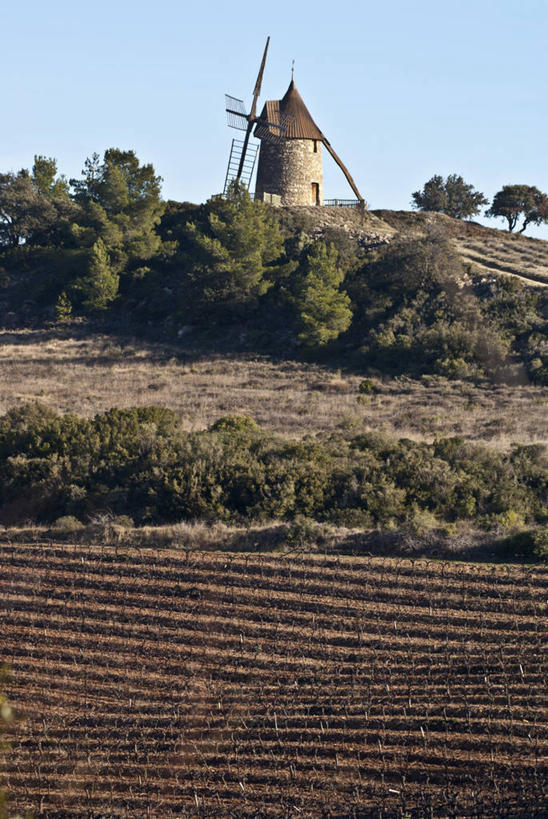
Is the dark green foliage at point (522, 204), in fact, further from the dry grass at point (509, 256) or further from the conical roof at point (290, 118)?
the conical roof at point (290, 118)

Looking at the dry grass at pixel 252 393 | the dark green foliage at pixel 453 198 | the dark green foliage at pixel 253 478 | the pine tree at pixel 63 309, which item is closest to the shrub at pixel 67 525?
the dark green foliage at pixel 253 478

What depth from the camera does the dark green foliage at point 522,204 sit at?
7281 cm

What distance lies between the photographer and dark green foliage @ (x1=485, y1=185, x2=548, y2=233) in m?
72.8

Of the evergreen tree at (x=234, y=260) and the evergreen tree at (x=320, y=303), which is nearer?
the evergreen tree at (x=320, y=303)

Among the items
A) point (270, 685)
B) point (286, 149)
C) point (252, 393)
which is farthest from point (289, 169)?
point (270, 685)

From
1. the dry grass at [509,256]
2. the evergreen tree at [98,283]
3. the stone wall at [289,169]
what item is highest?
the stone wall at [289,169]

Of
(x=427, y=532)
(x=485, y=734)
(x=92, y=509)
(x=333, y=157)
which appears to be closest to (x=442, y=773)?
(x=485, y=734)

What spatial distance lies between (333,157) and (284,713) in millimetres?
51797

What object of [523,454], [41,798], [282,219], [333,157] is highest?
[333,157]

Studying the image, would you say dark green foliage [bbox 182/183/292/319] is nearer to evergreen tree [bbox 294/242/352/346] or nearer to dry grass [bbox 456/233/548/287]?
evergreen tree [bbox 294/242/352/346]

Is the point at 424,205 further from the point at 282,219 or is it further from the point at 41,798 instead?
the point at 41,798

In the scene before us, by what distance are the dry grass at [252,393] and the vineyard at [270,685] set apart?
11.1 metres

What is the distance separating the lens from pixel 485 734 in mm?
14125

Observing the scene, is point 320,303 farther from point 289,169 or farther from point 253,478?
point 253,478
